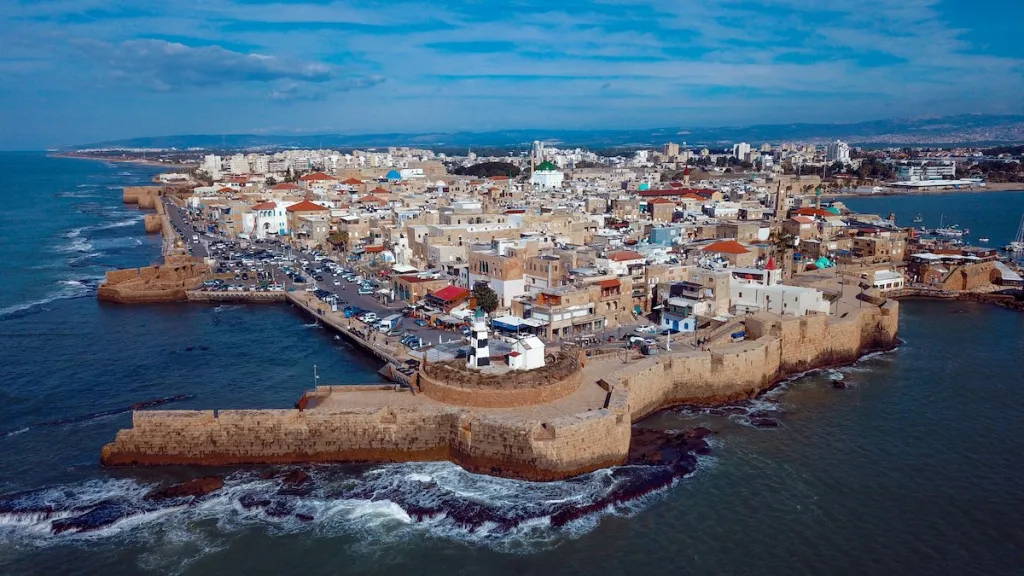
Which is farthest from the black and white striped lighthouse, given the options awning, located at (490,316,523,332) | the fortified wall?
the fortified wall

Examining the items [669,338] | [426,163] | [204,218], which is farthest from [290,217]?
[426,163]

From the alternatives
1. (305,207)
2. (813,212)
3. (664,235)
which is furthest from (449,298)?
(813,212)

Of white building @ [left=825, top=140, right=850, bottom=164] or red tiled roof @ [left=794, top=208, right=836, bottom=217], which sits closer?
red tiled roof @ [left=794, top=208, right=836, bottom=217]

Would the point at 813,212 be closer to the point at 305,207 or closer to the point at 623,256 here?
the point at 623,256

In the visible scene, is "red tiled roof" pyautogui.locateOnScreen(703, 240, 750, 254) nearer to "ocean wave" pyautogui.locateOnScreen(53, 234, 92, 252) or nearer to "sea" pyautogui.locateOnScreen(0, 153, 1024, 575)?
"sea" pyautogui.locateOnScreen(0, 153, 1024, 575)

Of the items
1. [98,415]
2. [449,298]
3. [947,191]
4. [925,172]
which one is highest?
[925,172]

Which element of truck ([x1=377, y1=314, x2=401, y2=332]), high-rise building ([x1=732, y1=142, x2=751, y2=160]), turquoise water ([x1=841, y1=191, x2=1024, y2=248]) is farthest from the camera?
high-rise building ([x1=732, y1=142, x2=751, y2=160])
